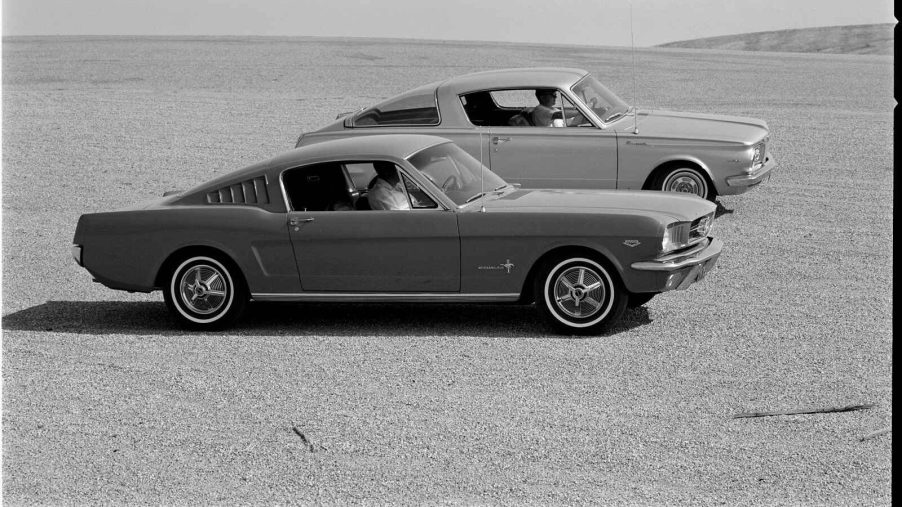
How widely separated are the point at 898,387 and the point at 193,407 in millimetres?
4509

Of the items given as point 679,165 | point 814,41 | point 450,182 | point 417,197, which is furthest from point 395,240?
point 814,41

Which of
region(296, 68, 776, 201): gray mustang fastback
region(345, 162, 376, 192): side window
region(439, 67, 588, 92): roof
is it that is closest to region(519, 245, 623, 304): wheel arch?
region(345, 162, 376, 192): side window

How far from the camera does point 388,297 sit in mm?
8055

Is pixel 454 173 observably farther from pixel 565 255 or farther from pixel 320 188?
pixel 565 255

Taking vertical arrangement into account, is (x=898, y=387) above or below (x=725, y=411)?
above

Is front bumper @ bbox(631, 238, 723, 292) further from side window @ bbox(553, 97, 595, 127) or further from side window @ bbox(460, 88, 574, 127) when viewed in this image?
side window @ bbox(460, 88, 574, 127)

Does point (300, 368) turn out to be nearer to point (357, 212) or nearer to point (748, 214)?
point (357, 212)

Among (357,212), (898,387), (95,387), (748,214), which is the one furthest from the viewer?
(748,214)

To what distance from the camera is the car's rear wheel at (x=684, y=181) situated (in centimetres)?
1191

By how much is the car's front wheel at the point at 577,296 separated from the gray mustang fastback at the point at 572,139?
413 centimetres

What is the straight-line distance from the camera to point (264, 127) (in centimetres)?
2062

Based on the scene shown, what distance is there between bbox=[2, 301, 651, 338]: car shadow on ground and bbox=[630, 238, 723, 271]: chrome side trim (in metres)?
0.56

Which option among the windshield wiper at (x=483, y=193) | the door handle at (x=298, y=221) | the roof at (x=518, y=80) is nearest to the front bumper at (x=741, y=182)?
the roof at (x=518, y=80)

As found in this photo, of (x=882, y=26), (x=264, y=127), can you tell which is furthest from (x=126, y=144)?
(x=882, y=26)
